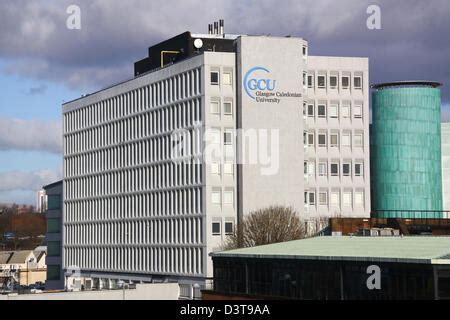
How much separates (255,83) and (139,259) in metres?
33.4

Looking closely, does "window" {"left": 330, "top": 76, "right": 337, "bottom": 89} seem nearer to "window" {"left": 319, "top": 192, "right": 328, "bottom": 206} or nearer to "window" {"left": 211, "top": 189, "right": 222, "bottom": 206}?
"window" {"left": 319, "top": 192, "right": 328, "bottom": 206}

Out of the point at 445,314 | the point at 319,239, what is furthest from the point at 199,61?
the point at 445,314

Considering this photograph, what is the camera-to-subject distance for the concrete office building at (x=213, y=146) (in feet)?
435

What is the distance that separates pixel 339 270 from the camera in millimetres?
75688

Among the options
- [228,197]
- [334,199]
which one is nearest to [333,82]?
[334,199]

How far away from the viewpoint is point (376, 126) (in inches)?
6644

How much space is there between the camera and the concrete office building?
435ft

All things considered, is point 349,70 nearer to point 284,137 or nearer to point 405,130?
point 284,137

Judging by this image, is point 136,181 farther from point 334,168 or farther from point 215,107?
point 334,168

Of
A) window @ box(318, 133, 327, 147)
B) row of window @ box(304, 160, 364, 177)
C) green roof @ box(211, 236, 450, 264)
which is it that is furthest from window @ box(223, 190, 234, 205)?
green roof @ box(211, 236, 450, 264)

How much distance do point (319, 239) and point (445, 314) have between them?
60023 millimetres

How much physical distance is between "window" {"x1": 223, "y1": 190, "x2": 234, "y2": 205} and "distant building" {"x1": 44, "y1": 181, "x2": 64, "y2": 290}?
54.9 metres

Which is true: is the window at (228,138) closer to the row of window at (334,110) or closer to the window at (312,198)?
the row of window at (334,110)

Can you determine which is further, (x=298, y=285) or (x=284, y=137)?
(x=284, y=137)
